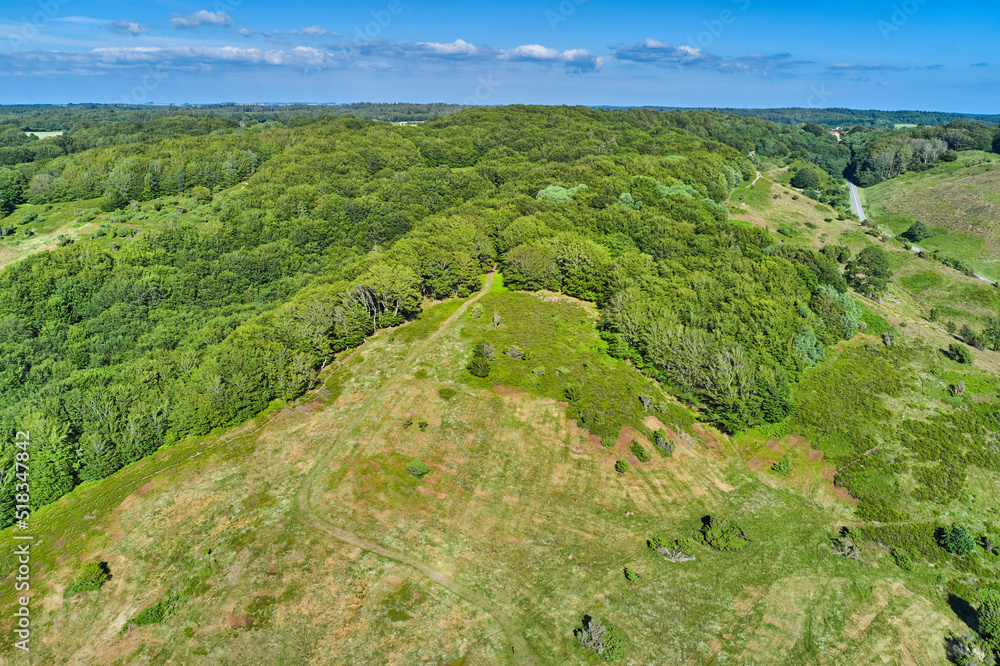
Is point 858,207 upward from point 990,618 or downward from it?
upward

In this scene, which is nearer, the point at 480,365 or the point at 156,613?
the point at 156,613

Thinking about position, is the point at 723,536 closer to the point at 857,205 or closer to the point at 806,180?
the point at 857,205

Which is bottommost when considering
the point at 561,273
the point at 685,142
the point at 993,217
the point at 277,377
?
the point at 277,377

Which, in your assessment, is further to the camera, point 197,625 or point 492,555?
point 492,555

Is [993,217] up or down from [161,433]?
up

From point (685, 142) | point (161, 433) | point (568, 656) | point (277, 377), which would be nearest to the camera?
point (568, 656)

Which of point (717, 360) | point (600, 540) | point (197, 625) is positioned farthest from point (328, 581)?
point (717, 360)

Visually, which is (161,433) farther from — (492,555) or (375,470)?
(492,555)

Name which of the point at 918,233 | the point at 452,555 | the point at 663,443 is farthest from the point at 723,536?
the point at 918,233
